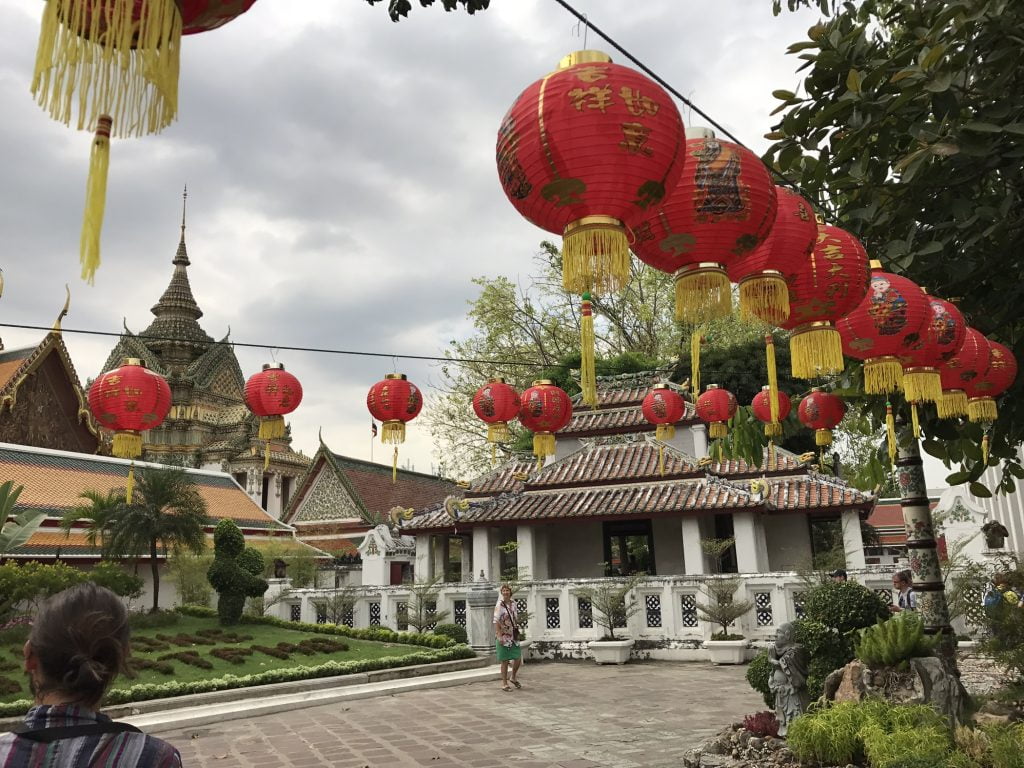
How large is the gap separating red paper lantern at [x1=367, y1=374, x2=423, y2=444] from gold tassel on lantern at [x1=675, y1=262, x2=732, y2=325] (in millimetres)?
6364

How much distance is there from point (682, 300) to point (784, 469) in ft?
48.2

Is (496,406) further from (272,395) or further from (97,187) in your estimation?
(97,187)

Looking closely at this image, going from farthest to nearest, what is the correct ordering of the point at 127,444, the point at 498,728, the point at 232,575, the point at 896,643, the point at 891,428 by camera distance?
the point at 232,575
the point at 127,444
the point at 498,728
the point at 891,428
the point at 896,643

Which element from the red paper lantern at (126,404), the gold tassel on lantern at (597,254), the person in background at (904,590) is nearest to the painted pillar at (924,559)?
the person in background at (904,590)

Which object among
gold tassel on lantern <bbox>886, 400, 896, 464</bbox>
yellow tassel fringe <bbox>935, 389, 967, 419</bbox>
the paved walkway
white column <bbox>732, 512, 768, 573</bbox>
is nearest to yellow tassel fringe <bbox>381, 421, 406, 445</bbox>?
the paved walkway

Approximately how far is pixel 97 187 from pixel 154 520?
16.6 meters

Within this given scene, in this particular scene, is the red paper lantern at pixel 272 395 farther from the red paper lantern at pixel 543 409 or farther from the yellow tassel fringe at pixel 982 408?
the yellow tassel fringe at pixel 982 408

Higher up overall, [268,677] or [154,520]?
[154,520]

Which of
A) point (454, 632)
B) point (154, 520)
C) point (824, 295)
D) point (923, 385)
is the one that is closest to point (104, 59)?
point (824, 295)

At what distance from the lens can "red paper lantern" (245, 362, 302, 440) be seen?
9.31 meters

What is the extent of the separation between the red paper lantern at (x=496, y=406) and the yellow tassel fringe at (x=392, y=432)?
1216mm

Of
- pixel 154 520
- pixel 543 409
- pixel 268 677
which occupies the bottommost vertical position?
pixel 268 677

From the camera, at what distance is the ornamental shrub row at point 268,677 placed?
32.3ft

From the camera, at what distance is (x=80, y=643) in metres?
1.78
